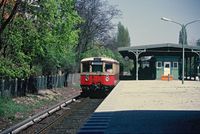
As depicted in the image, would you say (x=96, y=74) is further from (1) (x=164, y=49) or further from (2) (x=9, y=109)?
(1) (x=164, y=49)

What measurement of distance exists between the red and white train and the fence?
154 inches

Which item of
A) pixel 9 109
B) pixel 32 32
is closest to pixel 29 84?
pixel 32 32

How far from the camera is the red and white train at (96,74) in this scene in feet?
107

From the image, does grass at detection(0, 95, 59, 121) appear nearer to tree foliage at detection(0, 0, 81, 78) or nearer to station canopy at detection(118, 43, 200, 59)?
tree foliage at detection(0, 0, 81, 78)

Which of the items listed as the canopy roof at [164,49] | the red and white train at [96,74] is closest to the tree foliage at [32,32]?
the red and white train at [96,74]

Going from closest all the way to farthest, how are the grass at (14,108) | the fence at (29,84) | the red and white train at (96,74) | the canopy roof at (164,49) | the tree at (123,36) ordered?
the grass at (14,108) < the fence at (29,84) < the red and white train at (96,74) < the canopy roof at (164,49) < the tree at (123,36)

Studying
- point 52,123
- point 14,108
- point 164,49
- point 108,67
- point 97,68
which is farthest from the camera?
point 164,49

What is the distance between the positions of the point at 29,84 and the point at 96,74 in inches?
205

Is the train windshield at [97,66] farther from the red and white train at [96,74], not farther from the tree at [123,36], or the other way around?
the tree at [123,36]

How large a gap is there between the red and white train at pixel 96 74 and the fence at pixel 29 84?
3.92 meters

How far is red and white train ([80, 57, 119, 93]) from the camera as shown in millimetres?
32469

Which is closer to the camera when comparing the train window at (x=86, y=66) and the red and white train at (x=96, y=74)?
the red and white train at (x=96, y=74)

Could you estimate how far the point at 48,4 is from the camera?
959 inches

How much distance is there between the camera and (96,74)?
107 feet
